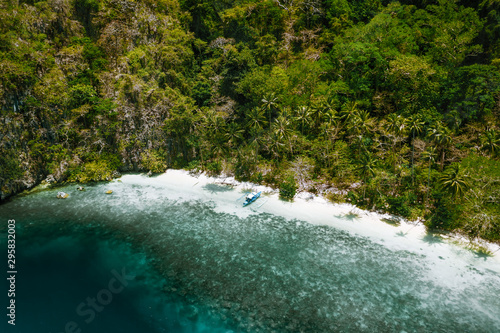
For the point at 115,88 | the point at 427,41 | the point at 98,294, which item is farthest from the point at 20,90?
the point at 427,41

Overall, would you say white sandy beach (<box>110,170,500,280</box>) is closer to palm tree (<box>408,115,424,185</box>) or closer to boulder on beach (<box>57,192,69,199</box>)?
boulder on beach (<box>57,192,69,199</box>)

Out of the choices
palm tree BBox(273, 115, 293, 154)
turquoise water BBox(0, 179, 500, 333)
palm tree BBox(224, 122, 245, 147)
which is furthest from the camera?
palm tree BBox(224, 122, 245, 147)

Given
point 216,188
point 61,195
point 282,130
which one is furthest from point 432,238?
point 61,195

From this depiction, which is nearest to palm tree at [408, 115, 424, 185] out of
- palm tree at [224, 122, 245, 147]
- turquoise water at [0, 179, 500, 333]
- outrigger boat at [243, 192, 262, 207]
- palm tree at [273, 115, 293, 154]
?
turquoise water at [0, 179, 500, 333]

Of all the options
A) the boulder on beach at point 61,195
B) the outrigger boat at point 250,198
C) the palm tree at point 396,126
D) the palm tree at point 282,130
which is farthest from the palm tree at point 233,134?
the boulder on beach at point 61,195

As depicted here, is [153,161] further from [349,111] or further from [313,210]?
[349,111]

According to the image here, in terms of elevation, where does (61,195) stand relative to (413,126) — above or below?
below
